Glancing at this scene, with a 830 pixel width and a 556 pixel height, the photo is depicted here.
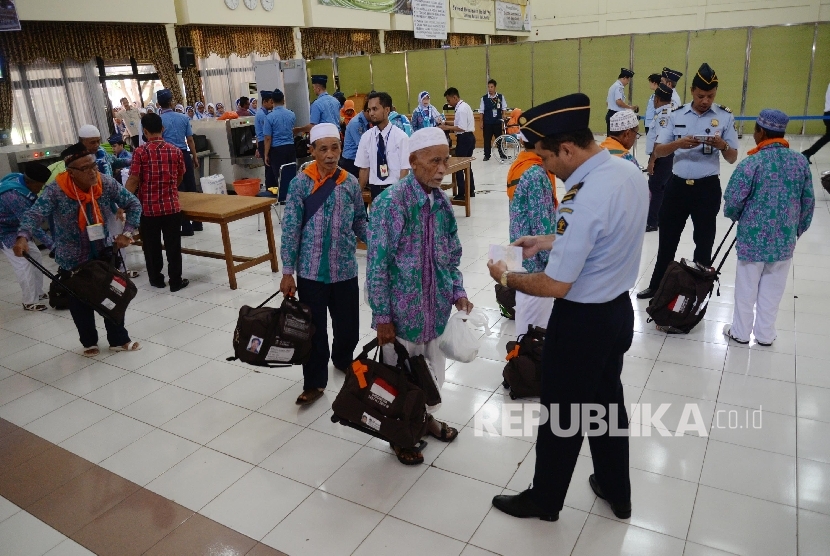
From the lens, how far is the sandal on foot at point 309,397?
3416 millimetres

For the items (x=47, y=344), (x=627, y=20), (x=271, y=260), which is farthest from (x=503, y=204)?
(x=627, y=20)

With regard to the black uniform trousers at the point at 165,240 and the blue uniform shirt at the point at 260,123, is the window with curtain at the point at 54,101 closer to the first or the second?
the blue uniform shirt at the point at 260,123

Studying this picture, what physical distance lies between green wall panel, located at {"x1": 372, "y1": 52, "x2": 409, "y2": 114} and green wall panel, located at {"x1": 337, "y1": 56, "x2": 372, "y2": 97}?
218 millimetres

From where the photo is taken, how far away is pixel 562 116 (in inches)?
74.4

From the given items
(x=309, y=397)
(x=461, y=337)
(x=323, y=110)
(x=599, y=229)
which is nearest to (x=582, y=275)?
(x=599, y=229)

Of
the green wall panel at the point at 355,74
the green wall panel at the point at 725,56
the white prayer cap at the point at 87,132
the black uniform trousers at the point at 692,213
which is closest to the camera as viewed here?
the black uniform trousers at the point at 692,213

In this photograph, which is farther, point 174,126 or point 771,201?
point 174,126

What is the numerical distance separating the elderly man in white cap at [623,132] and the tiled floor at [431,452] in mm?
1302

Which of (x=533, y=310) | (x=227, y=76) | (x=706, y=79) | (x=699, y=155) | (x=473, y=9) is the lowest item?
(x=533, y=310)

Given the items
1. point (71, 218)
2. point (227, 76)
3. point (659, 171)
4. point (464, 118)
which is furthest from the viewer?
point (227, 76)

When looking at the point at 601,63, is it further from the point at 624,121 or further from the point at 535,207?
the point at 535,207

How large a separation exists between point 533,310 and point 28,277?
4.64 metres

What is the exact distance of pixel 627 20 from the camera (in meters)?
20.5

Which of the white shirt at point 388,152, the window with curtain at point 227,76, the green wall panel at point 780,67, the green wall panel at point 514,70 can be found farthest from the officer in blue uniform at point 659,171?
the window with curtain at point 227,76
